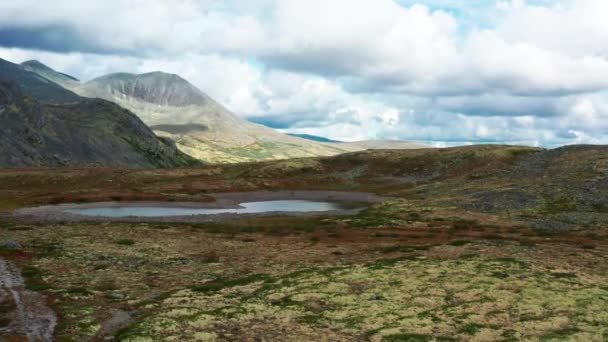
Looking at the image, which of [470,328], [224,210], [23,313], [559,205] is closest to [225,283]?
[23,313]

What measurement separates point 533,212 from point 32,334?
249 ft

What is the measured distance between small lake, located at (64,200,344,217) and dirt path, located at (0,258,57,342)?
1961 inches

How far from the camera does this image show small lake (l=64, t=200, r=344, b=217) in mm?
88125

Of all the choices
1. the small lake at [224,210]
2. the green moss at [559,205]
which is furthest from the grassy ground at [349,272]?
the small lake at [224,210]

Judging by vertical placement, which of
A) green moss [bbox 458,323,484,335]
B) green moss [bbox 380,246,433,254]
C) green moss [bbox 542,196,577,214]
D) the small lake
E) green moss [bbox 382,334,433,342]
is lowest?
the small lake

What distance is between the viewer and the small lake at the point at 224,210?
8812 centimetres

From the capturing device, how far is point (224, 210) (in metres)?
99.4

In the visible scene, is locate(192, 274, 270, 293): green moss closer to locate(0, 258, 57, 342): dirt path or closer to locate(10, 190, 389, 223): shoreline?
locate(0, 258, 57, 342): dirt path

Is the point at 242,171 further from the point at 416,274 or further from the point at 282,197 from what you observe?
the point at 416,274

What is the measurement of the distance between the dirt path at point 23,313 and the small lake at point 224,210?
4982 centimetres

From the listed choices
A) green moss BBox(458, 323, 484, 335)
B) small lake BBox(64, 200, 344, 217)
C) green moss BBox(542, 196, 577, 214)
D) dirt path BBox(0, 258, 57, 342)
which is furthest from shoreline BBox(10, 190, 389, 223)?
green moss BBox(458, 323, 484, 335)

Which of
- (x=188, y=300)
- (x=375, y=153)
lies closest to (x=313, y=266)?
(x=188, y=300)

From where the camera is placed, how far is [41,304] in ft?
103

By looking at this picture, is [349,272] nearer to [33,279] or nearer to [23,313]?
[23,313]
